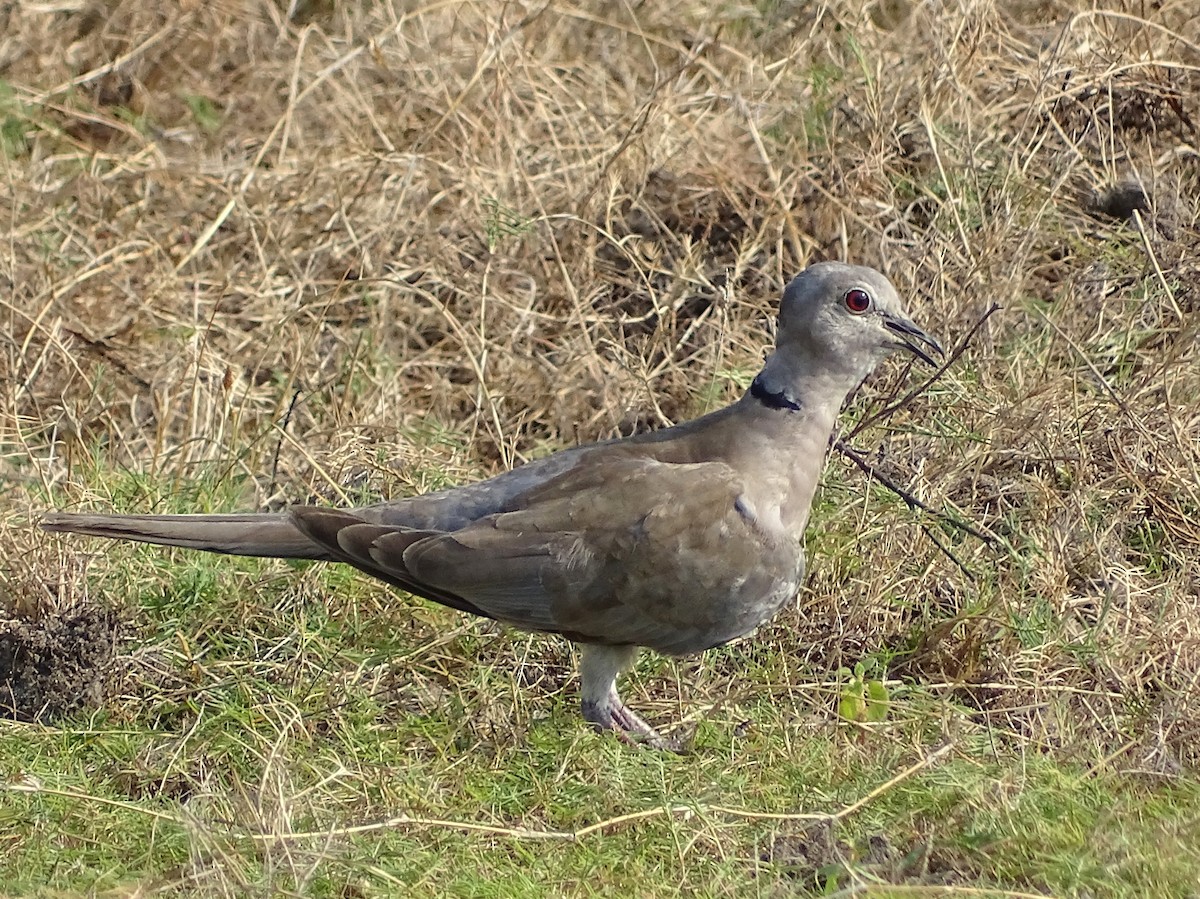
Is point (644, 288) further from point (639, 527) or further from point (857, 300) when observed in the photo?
point (639, 527)

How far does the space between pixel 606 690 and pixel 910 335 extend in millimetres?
1127

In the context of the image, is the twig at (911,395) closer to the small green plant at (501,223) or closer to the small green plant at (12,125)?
the small green plant at (501,223)

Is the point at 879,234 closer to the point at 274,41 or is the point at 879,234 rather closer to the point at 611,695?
the point at 611,695

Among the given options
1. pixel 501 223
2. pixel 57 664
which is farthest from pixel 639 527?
pixel 501 223

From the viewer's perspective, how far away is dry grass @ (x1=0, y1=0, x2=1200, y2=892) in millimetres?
4402

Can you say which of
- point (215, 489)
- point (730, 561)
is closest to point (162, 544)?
point (215, 489)

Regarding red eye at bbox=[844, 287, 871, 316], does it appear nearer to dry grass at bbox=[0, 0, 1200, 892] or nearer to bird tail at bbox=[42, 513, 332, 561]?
dry grass at bbox=[0, 0, 1200, 892]

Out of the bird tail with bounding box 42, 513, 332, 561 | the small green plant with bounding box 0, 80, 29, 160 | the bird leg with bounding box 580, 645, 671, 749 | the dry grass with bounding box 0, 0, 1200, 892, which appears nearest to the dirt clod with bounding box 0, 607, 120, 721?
the dry grass with bounding box 0, 0, 1200, 892

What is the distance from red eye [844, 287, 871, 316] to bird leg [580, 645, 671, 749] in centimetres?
96

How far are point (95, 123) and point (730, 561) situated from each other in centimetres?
431

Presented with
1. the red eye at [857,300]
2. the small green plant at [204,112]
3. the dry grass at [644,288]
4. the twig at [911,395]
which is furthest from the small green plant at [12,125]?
the red eye at [857,300]

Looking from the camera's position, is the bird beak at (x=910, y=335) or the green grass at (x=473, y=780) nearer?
the green grass at (x=473, y=780)

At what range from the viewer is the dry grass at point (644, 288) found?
4.40 meters

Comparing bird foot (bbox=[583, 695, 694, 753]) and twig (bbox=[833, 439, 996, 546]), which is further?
twig (bbox=[833, 439, 996, 546])
